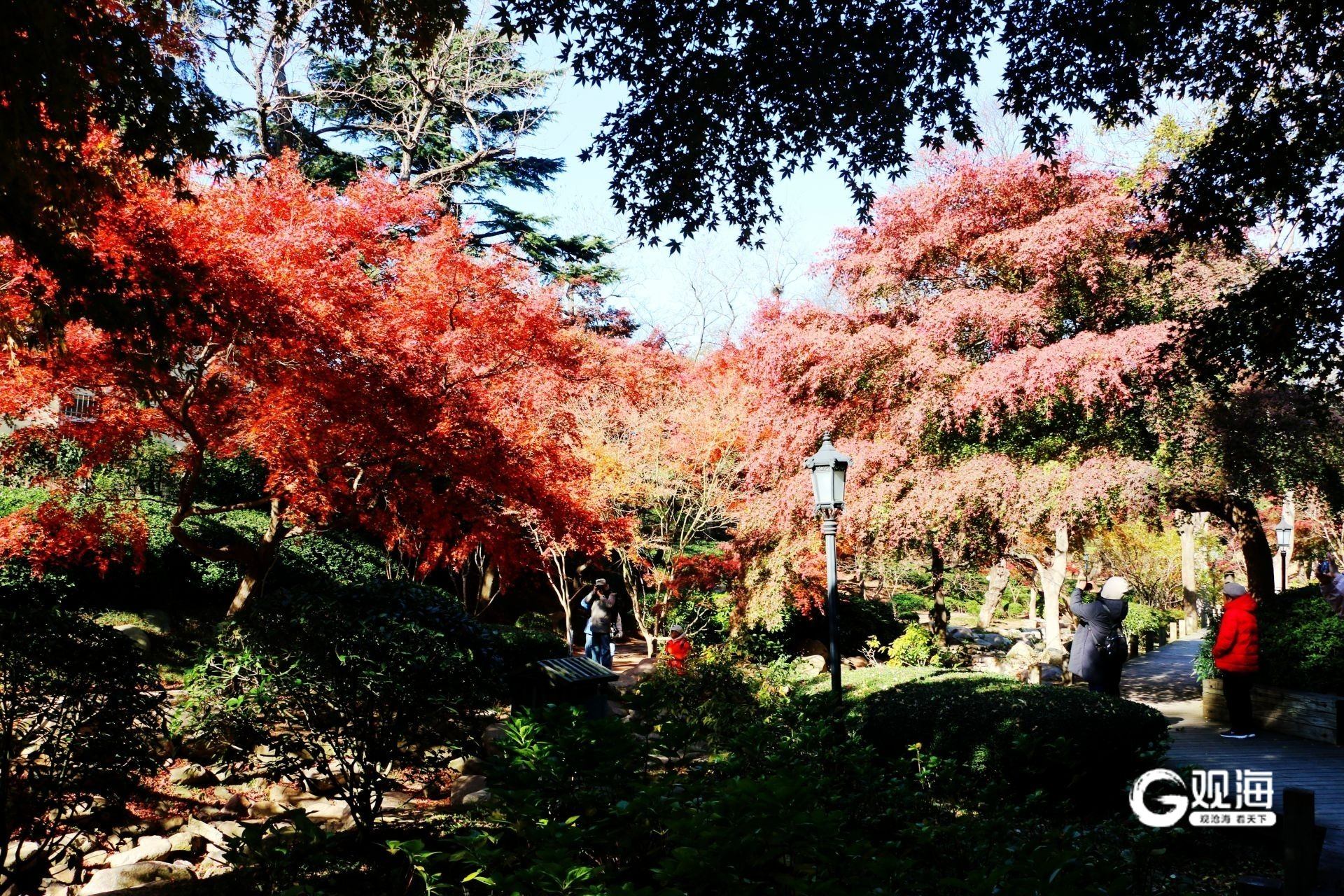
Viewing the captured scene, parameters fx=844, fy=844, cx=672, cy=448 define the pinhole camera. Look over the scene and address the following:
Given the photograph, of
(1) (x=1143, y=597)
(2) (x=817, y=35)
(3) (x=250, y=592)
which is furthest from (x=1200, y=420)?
(1) (x=1143, y=597)

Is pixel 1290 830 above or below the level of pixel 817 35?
below

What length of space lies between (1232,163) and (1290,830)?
16.9 ft

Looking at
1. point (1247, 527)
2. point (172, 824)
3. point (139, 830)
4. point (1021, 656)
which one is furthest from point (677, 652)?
point (1021, 656)

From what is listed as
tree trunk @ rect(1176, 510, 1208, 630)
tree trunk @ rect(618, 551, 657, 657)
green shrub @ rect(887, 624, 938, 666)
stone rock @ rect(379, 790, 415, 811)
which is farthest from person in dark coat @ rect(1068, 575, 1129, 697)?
tree trunk @ rect(1176, 510, 1208, 630)

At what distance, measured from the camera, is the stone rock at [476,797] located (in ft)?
18.5

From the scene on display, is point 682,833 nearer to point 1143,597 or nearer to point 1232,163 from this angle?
point 1232,163

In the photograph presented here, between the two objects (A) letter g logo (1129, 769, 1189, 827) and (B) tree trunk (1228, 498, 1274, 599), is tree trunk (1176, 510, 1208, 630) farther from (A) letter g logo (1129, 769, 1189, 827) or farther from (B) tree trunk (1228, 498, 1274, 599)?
(A) letter g logo (1129, 769, 1189, 827)

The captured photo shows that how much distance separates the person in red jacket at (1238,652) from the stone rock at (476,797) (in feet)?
22.6

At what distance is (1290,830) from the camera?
360 centimetres

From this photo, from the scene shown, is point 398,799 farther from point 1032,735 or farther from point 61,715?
point 1032,735

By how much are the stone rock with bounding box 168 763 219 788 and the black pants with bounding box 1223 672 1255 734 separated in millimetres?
9122

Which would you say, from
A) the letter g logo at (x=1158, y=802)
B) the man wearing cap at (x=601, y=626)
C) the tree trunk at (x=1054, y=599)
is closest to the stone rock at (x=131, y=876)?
the letter g logo at (x=1158, y=802)

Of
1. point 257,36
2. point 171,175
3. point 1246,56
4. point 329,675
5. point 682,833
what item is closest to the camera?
point 682,833

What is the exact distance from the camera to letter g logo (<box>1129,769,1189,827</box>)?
16.3 ft
